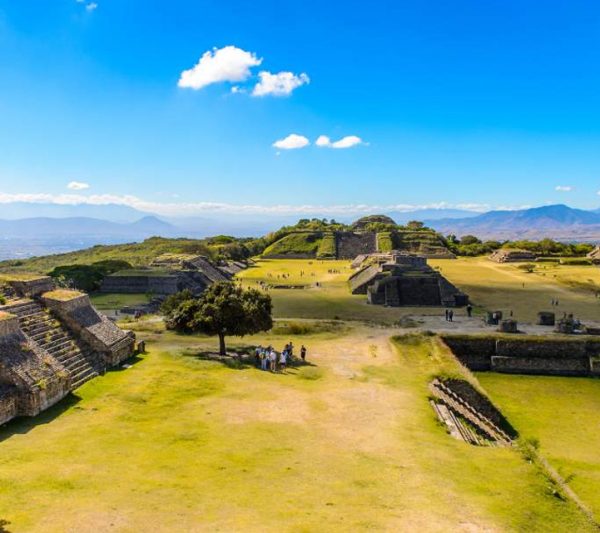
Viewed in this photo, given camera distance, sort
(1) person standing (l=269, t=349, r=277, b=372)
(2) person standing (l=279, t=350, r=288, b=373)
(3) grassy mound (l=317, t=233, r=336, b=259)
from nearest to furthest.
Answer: (1) person standing (l=269, t=349, r=277, b=372) < (2) person standing (l=279, t=350, r=288, b=373) < (3) grassy mound (l=317, t=233, r=336, b=259)

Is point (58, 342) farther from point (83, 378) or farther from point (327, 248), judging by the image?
point (327, 248)

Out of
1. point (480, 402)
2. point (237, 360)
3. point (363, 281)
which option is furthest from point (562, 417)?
point (363, 281)

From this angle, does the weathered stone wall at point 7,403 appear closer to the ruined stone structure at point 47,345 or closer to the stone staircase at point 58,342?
the ruined stone structure at point 47,345

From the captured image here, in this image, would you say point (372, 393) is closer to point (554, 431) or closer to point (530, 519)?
point (554, 431)

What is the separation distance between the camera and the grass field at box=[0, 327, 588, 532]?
11727 mm

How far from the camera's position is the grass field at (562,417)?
1823 centimetres

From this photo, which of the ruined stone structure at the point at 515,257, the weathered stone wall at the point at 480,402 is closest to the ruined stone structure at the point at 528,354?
the weathered stone wall at the point at 480,402

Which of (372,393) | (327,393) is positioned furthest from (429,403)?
(327,393)

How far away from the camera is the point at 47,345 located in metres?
21.7

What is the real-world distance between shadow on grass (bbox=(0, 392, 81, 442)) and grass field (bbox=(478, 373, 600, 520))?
1715 cm

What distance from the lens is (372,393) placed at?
23016 millimetres

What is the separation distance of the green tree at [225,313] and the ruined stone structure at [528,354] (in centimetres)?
1280

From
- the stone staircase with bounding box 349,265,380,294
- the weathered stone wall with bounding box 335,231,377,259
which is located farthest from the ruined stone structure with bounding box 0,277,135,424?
the weathered stone wall with bounding box 335,231,377,259

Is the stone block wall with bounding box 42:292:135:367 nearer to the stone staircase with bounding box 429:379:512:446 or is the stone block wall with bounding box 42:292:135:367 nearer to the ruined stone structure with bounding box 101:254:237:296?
the stone staircase with bounding box 429:379:512:446
